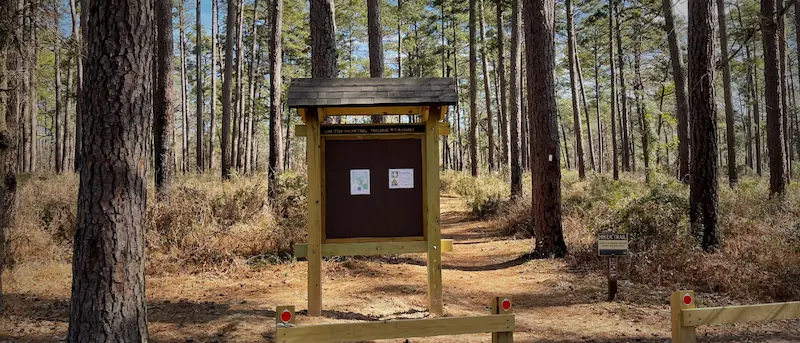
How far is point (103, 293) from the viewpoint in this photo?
377 centimetres

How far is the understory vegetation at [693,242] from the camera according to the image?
6523mm

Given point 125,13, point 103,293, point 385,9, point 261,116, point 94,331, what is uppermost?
point 385,9

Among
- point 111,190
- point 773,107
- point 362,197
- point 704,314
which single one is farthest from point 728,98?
point 111,190

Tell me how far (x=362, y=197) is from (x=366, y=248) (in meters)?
0.63

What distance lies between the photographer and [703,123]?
8250 millimetres

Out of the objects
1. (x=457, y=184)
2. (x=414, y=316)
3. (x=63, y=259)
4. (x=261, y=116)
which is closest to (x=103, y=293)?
(x=414, y=316)

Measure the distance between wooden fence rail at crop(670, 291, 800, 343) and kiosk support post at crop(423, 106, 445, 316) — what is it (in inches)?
104

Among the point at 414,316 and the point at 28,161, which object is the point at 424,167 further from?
the point at 28,161

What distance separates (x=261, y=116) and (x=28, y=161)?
18.8 m

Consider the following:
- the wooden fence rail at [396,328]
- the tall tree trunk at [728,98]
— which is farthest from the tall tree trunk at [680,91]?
the wooden fence rail at [396,328]

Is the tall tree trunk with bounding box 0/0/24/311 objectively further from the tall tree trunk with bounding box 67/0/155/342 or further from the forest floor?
the tall tree trunk with bounding box 67/0/155/342

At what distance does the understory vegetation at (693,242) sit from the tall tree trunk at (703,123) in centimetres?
37

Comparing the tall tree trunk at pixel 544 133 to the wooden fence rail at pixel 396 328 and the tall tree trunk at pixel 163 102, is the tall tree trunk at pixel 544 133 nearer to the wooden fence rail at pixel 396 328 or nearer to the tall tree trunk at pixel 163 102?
the wooden fence rail at pixel 396 328

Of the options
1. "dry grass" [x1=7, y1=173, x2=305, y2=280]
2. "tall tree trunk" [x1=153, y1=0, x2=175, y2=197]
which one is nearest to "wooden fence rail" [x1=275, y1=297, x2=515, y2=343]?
"dry grass" [x1=7, y1=173, x2=305, y2=280]
